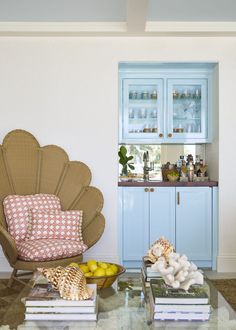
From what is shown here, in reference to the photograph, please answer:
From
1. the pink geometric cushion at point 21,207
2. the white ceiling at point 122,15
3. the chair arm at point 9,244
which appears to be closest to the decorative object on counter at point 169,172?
the pink geometric cushion at point 21,207

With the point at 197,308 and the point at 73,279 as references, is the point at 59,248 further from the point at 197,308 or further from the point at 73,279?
the point at 197,308

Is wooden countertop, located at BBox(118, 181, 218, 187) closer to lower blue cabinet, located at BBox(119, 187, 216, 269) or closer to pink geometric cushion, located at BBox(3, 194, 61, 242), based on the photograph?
lower blue cabinet, located at BBox(119, 187, 216, 269)

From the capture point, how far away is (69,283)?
2.16m

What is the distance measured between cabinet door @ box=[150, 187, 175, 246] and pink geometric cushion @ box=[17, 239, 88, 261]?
1.16m

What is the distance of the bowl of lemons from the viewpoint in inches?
102

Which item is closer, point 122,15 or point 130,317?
point 130,317

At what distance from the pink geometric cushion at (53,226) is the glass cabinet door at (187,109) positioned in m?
1.64

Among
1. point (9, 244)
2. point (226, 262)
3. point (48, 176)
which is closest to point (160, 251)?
point (9, 244)

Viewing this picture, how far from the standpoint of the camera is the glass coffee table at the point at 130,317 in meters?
2.08

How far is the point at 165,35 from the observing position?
4730mm

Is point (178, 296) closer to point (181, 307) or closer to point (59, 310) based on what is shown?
point (181, 307)

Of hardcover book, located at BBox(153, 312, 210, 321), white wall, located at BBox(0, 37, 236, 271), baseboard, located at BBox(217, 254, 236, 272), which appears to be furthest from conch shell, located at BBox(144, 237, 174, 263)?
baseboard, located at BBox(217, 254, 236, 272)

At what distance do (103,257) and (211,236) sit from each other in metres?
1.15

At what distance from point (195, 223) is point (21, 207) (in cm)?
184
